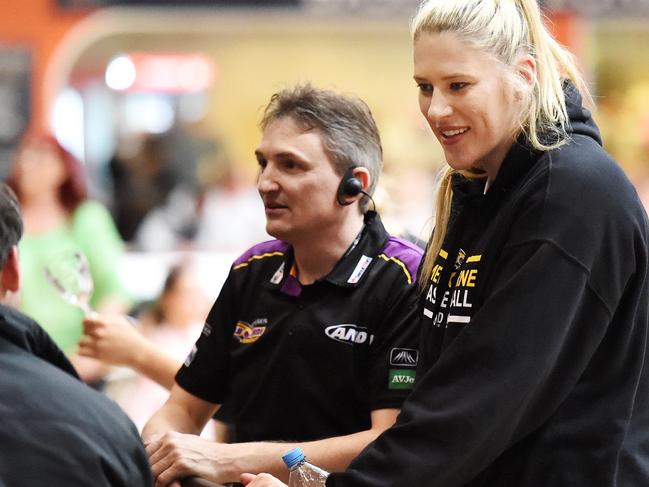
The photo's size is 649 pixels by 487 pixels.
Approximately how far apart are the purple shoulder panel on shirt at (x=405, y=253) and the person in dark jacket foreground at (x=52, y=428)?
835mm

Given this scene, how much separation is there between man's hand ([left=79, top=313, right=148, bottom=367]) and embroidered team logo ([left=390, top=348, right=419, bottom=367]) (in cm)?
85

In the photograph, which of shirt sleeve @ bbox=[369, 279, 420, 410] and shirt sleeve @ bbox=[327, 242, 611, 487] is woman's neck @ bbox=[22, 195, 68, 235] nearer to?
shirt sleeve @ bbox=[369, 279, 420, 410]

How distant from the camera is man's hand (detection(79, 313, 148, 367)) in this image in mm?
3150

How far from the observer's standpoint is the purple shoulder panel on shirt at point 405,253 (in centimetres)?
272

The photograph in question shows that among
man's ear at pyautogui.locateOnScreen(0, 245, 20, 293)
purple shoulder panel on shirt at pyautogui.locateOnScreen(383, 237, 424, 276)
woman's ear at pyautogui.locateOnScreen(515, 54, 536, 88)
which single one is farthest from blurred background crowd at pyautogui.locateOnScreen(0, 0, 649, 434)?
woman's ear at pyautogui.locateOnScreen(515, 54, 536, 88)

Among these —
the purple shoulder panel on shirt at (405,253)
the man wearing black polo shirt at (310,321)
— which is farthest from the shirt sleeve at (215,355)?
the purple shoulder panel on shirt at (405,253)

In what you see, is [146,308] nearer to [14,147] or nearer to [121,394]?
[121,394]

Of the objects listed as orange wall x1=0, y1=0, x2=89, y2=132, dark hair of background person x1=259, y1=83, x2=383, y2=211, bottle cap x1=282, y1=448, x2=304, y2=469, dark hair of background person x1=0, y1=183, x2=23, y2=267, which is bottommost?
bottle cap x1=282, y1=448, x2=304, y2=469

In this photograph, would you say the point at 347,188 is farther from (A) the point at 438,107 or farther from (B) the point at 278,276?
(A) the point at 438,107

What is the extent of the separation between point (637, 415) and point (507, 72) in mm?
649

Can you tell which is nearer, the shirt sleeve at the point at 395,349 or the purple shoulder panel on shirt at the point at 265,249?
the shirt sleeve at the point at 395,349

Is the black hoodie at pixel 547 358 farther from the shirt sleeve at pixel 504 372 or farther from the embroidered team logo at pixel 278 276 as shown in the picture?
the embroidered team logo at pixel 278 276

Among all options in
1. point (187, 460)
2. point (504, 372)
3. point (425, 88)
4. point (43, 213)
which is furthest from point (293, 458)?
point (43, 213)

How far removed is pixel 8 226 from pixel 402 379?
2.91ft
